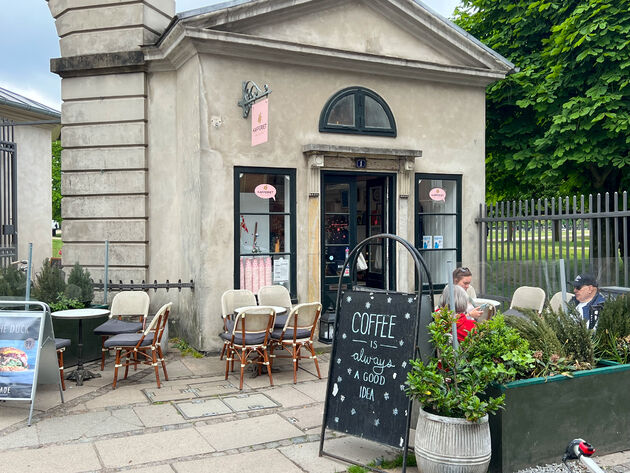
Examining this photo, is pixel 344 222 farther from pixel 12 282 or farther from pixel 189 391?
pixel 12 282

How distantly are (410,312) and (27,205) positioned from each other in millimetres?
13230

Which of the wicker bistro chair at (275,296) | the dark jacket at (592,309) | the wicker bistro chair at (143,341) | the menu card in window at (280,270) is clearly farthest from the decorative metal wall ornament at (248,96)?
the dark jacket at (592,309)

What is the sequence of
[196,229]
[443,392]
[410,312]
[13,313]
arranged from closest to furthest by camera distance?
[443,392] → [410,312] → [13,313] → [196,229]

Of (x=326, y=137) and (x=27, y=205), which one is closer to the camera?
(x=326, y=137)

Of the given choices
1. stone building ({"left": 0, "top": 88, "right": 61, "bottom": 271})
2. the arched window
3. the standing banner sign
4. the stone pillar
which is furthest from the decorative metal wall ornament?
stone building ({"left": 0, "top": 88, "right": 61, "bottom": 271})

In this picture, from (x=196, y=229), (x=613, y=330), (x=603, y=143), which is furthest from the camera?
(x=603, y=143)

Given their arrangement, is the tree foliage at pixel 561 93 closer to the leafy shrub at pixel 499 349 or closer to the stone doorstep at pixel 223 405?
the leafy shrub at pixel 499 349

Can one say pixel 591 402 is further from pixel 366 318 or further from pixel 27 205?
pixel 27 205

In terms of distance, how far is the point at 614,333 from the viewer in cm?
546

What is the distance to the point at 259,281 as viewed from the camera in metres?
9.29

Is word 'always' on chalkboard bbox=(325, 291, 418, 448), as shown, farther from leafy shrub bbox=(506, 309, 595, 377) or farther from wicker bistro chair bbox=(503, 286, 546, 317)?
wicker bistro chair bbox=(503, 286, 546, 317)

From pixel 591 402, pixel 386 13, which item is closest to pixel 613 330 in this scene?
pixel 591 402

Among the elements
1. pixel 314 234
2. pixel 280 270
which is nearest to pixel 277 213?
pixel 314 234

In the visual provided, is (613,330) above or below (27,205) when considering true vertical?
below
